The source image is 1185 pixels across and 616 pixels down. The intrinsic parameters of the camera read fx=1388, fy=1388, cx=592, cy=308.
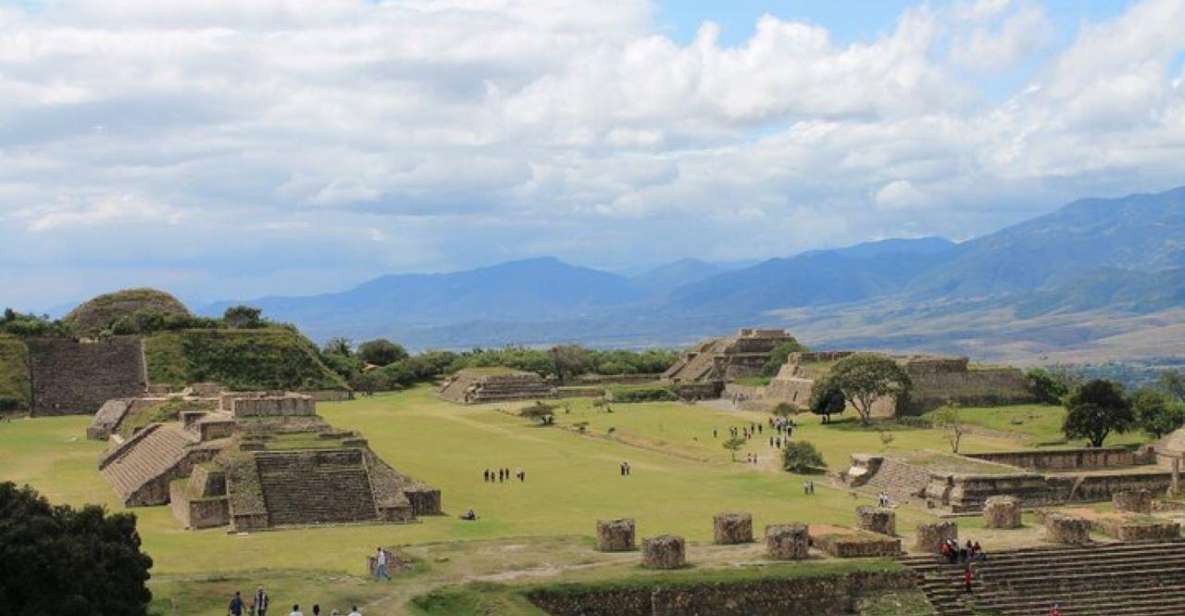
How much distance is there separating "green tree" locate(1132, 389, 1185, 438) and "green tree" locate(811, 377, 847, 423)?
52.4ft

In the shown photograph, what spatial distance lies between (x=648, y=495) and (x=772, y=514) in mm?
6206

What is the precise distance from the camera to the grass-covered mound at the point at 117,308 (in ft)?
346

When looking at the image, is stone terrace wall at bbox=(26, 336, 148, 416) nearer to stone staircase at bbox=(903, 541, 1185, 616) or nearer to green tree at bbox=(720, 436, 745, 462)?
green tree at bbox=(720, 436, 745, 462)

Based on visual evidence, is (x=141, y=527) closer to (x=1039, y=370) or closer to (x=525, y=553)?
(x=525, y=553)

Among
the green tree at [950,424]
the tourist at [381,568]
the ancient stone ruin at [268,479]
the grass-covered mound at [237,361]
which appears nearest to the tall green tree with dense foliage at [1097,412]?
the green tree at [950,424]

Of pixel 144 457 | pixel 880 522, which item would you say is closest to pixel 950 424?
pixel 880 522

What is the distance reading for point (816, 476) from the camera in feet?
170

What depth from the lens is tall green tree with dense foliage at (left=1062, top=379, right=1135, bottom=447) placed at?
2283 inches

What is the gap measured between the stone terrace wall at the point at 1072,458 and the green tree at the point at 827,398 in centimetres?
2186

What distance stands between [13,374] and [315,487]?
50511mm

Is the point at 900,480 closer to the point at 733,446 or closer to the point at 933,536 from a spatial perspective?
the point at 733,446

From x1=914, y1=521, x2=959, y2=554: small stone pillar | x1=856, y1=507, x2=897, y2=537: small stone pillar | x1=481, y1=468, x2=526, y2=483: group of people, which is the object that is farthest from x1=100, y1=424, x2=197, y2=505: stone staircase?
x1=914, y1=521, x2=959, y2=554: small stone pillar

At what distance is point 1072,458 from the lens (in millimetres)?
50875

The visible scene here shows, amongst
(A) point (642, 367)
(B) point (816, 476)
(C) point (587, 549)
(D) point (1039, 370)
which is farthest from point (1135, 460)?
(A) point (642, 367)
